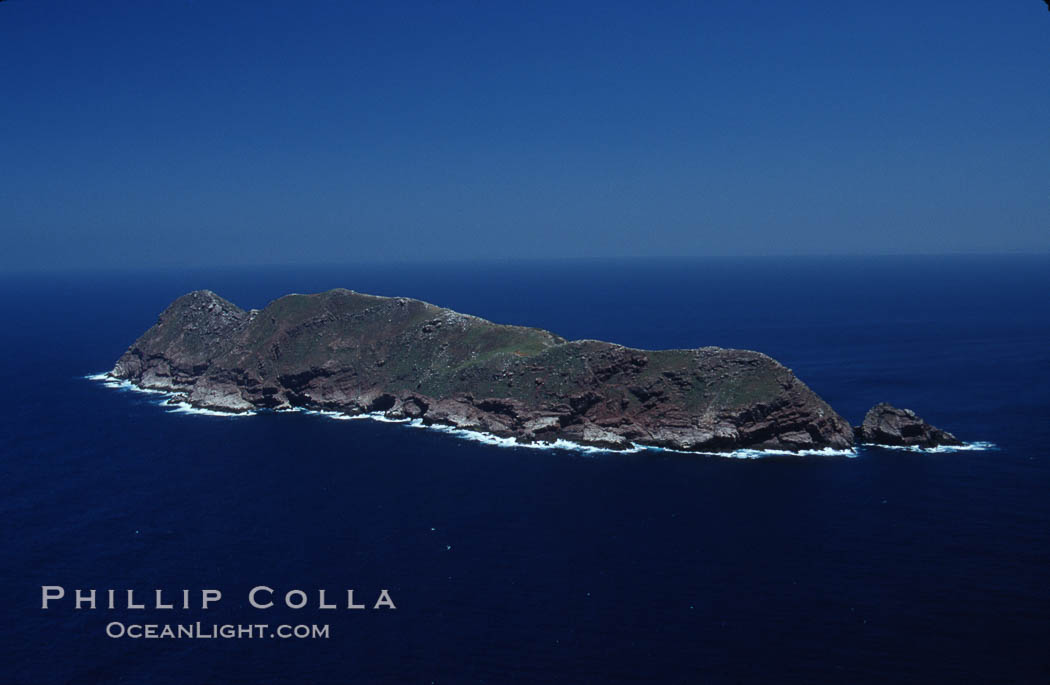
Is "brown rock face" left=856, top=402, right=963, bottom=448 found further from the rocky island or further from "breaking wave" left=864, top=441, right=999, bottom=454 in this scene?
"breaking wave" left=864, top=441, right=999, bottom=454

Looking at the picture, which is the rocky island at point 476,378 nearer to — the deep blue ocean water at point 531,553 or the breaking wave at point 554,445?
the breaking wave at point 554,445

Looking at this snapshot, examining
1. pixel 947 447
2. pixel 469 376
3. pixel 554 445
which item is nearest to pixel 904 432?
pixel 947 447

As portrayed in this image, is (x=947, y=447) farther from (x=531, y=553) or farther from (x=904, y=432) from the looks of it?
(x=531, y=553)

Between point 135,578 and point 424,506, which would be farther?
point 424,506

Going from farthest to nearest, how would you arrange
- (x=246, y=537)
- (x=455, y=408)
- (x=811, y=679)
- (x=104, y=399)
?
(x=104, y=399) → (x=455, y=408) → (x=246, y=537) → (x=811, y=679)

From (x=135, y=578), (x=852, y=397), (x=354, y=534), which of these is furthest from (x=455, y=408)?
(x=852, y=397)

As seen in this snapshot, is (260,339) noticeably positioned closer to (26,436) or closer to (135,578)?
(26,436)
